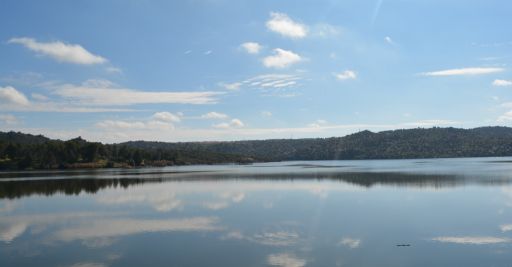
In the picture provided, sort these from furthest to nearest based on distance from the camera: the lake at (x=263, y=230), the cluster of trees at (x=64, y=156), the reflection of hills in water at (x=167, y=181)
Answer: the cluster of trees at (x=64, y=156)
the reflection of hills in water at (x=167, y=181)
the lake at (x=263, y=230)

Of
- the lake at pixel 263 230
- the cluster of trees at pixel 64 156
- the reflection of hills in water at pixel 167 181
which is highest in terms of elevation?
the cluster of trees at pixel 64 156

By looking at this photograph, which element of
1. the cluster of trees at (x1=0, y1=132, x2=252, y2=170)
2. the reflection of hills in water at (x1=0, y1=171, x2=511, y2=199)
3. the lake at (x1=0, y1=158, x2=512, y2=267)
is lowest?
the lake at (x1=0, y1=158, x2=512, y2=267)

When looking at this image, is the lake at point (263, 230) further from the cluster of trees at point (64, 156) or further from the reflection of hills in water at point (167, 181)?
the cluster of trees at point (64, 156)

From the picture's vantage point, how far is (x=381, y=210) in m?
36.2

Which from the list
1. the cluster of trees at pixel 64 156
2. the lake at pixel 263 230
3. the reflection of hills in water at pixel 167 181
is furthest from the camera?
the cluster of trees at pixel 64 156

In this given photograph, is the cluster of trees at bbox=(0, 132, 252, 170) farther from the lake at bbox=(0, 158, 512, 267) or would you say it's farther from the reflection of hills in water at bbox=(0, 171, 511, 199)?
the lake at bbox=(0, 158, 512, 267)

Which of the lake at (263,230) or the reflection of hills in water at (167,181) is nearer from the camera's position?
the lake at (263,230)

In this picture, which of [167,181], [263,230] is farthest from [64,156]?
[263,230]

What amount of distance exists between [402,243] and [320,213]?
11.7 meters

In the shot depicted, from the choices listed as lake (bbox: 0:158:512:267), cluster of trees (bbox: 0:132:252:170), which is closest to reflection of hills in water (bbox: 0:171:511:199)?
lake (bbox: 0:158:512:267)

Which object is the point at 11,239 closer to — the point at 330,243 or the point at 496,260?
the point at 330,243

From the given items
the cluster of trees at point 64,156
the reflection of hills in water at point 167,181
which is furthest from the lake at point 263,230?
the cluster of trees at point 64,156

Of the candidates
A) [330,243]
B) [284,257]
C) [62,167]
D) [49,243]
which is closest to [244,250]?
[284,257]

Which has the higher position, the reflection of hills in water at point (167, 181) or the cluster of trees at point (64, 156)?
the cluster of trees at point (64, 156)
